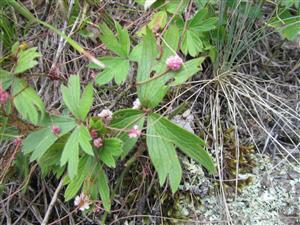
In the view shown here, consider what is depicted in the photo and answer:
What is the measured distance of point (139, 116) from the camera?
1.46m

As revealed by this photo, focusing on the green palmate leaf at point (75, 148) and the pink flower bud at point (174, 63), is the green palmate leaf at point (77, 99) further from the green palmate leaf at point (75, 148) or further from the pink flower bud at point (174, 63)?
the pink flower bud at point (174, 63)

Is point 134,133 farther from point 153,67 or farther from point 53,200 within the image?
point 53,200

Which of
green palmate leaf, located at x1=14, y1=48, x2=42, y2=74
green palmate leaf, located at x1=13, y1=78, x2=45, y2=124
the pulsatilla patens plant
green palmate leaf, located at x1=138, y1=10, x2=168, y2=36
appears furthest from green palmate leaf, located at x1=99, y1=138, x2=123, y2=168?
green palmate leaf, located at x1=138, y1=10, x2=168, y2=36

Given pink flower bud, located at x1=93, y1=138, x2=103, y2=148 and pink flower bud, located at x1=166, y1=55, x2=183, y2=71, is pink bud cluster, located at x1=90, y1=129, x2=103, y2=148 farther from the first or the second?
pink flower bud, located at x1=166, y1=55, x2=183, y2=71

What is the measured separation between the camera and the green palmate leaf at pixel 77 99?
1.40 metres

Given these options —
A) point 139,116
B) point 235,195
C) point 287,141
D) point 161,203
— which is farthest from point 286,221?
point 139,116

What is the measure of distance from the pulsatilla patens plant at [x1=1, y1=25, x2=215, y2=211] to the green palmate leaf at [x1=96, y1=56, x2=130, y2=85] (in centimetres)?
8

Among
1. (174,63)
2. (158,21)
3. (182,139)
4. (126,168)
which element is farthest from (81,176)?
(158,21)

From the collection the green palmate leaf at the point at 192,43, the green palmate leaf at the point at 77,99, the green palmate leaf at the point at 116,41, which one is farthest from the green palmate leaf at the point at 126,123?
the green palmate leaf at the point at 192,43

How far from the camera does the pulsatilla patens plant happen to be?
1397 mm

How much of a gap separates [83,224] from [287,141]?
0.82 m

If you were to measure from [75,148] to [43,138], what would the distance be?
138 mm

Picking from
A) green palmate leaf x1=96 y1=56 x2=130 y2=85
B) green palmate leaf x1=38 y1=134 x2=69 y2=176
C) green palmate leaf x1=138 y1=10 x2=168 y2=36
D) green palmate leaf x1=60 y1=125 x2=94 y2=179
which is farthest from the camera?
green palmate leaf x1=138 y1=10 x2=168 y2=36

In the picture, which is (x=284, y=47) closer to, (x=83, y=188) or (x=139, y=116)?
(x=139, y=116)
